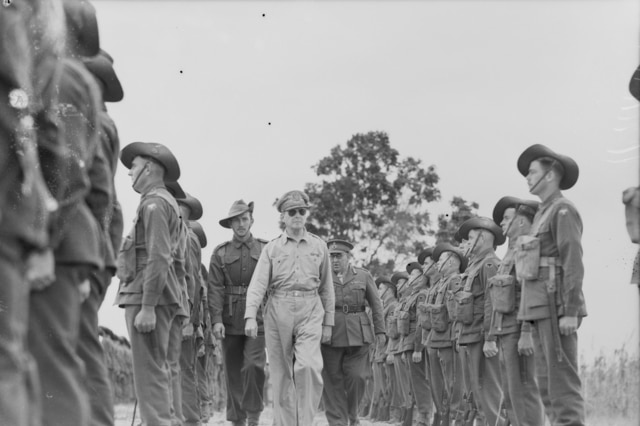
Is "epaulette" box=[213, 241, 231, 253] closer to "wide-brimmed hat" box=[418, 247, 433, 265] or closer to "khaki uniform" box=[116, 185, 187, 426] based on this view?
"khaki uniform" box=[116, 185, 187, 426]

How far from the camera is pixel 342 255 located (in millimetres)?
16078

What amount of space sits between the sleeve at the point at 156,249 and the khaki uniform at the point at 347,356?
5.20 m

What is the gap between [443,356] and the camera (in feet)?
51.3

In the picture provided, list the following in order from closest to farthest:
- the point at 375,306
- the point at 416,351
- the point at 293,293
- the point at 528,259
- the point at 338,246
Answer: the point at 528,259, the point at 293,293, the point at 375,306, the point at 338,246, the point at 416,351

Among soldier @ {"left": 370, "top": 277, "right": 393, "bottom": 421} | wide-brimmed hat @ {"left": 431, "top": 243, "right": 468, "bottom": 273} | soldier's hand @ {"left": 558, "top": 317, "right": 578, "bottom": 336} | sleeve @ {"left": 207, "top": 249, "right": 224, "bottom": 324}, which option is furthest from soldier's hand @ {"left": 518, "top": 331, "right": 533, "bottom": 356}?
soldier @ {"left": 370, "top": 277, "right": 393, "bottom": 421}

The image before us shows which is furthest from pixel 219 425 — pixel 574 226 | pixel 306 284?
pixel 574 226

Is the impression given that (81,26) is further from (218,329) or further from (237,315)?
(237,315)

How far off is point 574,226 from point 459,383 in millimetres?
6263

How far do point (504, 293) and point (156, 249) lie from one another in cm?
332

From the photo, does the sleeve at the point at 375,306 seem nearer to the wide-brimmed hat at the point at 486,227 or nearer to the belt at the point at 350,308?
the belt at the point at 350,308

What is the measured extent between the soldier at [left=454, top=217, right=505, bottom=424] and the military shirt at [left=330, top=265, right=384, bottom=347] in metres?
1.41

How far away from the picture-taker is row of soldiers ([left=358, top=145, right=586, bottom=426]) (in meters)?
8.95

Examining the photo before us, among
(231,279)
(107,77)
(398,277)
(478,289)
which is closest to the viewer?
(107,77)

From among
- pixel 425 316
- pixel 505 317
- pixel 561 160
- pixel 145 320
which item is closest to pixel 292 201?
pixel 505 317
